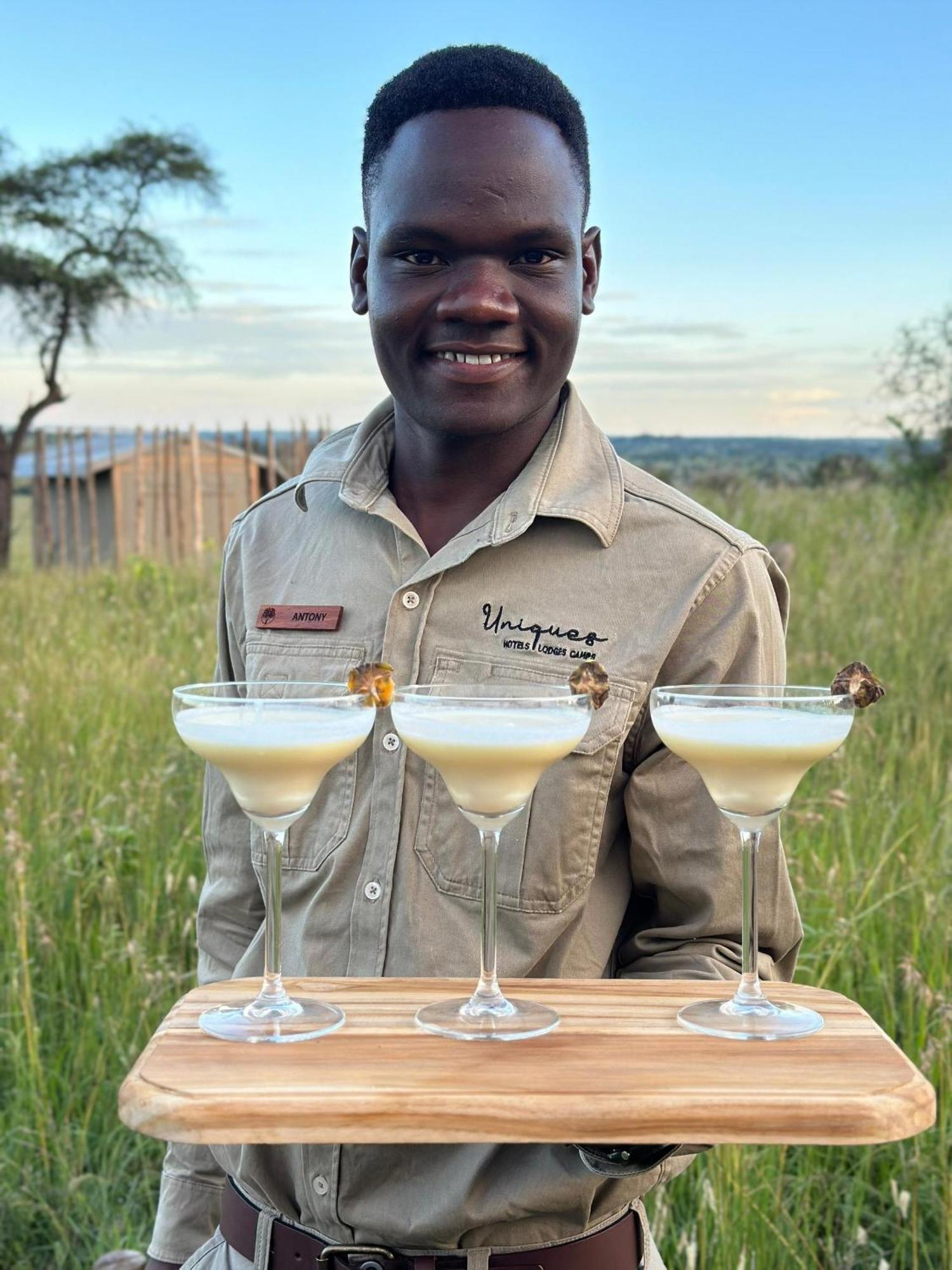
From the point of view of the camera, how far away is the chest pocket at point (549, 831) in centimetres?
189

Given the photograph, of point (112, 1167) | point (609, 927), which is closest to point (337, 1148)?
point (609, 927)

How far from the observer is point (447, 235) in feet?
6.28

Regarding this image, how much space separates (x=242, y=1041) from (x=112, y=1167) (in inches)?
87.9

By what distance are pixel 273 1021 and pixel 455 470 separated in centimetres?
98

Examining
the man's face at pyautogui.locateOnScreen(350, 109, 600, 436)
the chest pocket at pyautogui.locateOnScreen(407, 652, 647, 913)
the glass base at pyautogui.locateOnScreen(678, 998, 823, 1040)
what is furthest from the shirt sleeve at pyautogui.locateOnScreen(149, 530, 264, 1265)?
the glass base at pyautogui.locateOnScreen(678, 998, 823, 1040)

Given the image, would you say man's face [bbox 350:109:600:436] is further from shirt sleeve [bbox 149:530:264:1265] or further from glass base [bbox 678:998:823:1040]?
glass base [bbox 678:998:823:1040]

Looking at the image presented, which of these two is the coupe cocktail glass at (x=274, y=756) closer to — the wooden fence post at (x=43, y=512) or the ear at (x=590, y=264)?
the ear at (x=590, y=264)

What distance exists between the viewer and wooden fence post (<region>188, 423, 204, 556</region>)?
1830 cm

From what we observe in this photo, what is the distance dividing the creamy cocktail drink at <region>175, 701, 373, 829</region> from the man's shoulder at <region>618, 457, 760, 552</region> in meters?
0.66

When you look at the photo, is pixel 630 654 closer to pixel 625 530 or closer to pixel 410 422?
pixel 625 530

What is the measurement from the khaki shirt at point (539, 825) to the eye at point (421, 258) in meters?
0.33

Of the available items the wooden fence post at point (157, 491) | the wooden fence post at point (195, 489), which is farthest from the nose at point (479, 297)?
the wooden fence post at point (195, 489)

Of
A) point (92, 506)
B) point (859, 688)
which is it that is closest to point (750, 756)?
point (859, 688)

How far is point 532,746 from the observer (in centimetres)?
144
